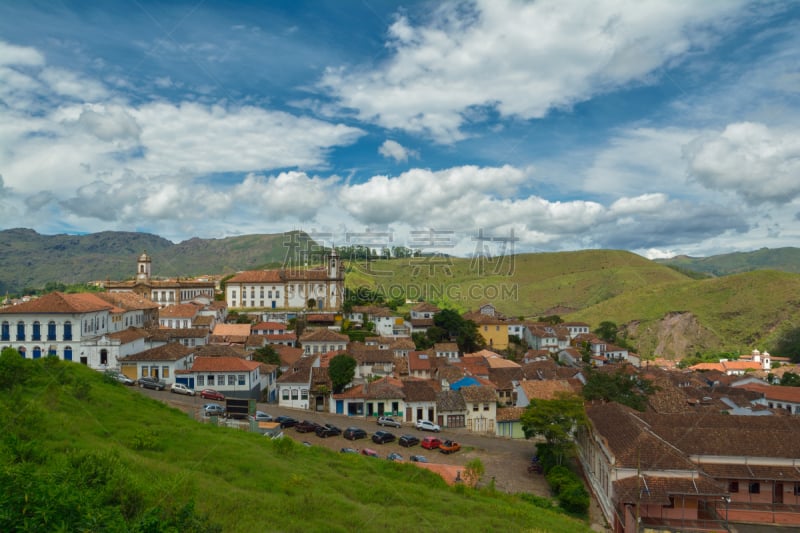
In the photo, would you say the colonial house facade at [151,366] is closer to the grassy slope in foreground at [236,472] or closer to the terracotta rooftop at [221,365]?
the terracotta rooftop at [221,365]

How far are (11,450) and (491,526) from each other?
12.1 meters

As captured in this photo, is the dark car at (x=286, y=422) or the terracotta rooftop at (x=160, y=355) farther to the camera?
the terracotta rooftop at (x=160, y=355)

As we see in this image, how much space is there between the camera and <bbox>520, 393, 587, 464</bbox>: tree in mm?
26953

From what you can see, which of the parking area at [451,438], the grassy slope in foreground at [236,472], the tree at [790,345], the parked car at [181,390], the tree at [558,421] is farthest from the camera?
the tree at [790,345]

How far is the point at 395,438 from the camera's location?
30.8m

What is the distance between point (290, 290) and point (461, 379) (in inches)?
1631

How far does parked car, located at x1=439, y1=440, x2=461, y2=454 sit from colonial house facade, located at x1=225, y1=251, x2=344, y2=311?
153 ft

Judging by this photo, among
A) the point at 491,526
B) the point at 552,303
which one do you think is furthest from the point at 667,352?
the point at 491,526

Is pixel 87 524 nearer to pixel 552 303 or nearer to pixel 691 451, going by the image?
pixel 691 451

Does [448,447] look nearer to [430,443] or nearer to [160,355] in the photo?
[430,443]

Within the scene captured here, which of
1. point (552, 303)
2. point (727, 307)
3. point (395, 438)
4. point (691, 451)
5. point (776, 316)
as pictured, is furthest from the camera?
point (552, 303)

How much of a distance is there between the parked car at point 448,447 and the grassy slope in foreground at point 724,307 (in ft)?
258

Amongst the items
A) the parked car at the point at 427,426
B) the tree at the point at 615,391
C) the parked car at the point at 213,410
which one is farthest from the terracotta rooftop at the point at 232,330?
the tree at the point at 615,391

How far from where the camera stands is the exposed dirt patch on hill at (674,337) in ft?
305
